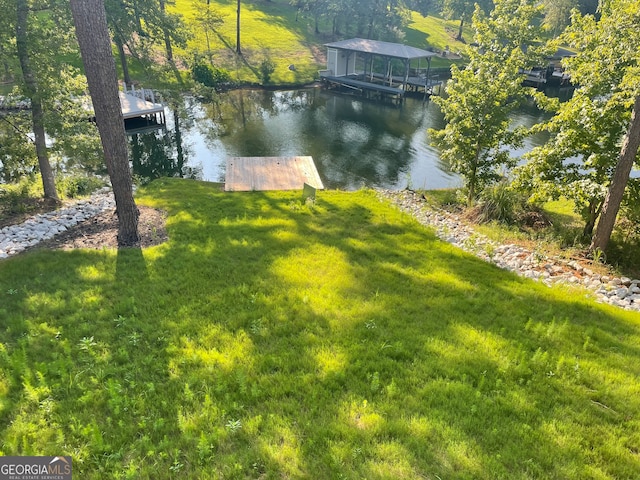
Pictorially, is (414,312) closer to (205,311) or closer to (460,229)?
(205,311)

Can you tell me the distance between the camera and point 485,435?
3.42 metres

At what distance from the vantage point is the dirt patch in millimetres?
7852

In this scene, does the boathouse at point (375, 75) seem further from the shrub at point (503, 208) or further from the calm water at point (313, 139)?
the shrub at point (503, 208)

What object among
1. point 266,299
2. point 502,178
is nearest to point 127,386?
point 266,299

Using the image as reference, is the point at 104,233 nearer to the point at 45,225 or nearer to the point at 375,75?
the point at 45,225

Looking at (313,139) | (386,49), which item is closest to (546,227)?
(313,139)

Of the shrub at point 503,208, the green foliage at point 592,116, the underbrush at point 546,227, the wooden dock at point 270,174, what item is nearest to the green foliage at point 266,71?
the wooden dock at point 270,174

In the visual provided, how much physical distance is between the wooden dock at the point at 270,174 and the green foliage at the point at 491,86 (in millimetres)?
4935

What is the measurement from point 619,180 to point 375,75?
31.5 metres

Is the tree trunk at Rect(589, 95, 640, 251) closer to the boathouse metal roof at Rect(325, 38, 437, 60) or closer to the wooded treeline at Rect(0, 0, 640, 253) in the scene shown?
the wooded treeline at Rect(0, 0, 640, 253)

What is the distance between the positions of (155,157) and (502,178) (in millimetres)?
14673

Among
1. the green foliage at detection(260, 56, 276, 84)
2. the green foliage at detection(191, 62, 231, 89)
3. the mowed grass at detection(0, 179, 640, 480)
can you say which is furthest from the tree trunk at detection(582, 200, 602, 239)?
the green foliage at detection(260, 56, 276, 84)

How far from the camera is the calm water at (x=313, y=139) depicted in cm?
1742

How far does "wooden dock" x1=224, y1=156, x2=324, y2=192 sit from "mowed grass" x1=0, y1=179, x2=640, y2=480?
22.8 ft
